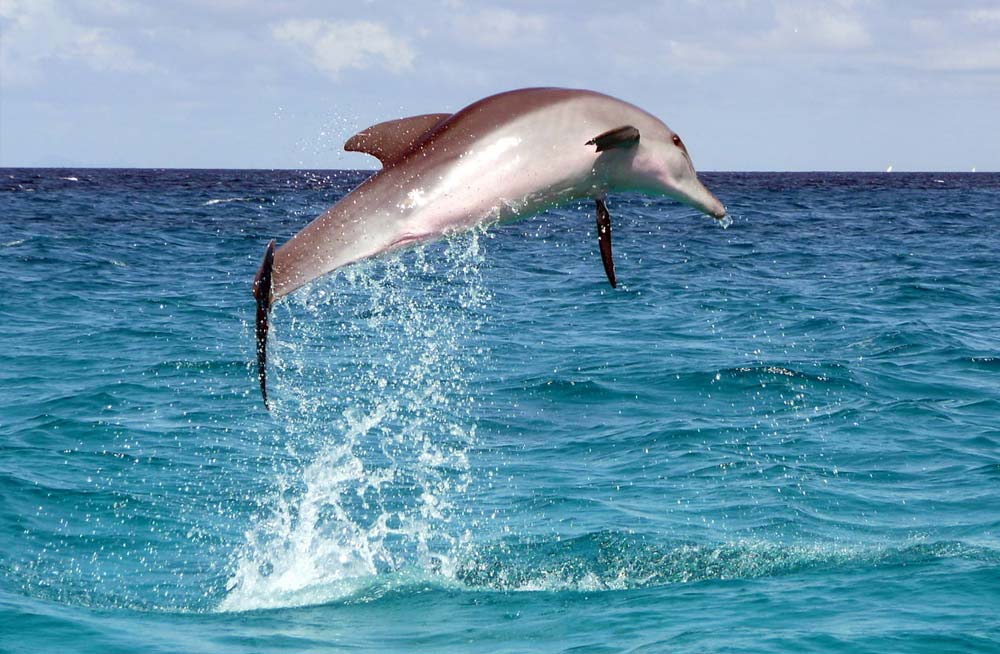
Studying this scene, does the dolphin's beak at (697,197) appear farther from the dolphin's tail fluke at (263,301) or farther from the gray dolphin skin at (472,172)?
the dolphin's tail fluke at (263,301)

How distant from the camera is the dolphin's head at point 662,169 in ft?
21.1

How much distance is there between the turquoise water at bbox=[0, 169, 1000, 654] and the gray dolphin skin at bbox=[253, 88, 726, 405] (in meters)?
0.56

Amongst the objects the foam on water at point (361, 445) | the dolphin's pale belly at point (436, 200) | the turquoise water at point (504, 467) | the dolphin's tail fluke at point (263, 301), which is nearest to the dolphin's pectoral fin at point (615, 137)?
the dolphin's pale belly at point (436, 200)

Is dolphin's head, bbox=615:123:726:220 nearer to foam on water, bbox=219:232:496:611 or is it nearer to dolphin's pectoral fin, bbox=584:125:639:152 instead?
dolphin's pectoral fin, bbox=584:125:639:152

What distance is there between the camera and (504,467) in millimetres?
12438

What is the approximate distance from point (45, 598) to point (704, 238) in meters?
28.3

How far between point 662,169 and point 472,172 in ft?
3.78

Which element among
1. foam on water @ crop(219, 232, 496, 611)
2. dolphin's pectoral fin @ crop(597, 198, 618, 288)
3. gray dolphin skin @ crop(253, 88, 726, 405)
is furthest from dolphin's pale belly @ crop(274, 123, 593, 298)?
dolphin's pectoral fin @ crop(597, 198, 618, 288)

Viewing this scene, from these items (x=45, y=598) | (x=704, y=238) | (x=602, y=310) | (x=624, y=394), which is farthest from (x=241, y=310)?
(x=704, y=238)

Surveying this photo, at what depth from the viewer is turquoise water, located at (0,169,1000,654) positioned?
8.57 metres

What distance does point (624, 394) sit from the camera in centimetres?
1528

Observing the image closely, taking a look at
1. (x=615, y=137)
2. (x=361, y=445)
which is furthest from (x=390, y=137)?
(x=361, y=445)

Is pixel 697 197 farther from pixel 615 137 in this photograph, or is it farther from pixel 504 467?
pixel 504 467

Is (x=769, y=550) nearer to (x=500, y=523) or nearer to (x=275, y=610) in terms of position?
(x=500, y=523)
